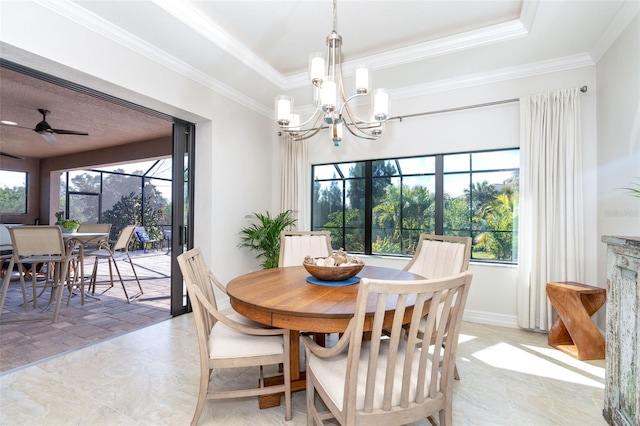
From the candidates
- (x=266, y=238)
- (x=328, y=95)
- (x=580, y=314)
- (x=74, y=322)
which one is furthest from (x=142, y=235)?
(x=580, y=314)

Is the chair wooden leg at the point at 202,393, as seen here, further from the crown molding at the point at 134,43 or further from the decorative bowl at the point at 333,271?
the crown molding at the point at 134,43

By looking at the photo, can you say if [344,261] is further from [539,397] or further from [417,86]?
[417,86]

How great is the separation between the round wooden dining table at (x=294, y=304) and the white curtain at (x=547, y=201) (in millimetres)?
1732

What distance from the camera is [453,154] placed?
3629 millimetres

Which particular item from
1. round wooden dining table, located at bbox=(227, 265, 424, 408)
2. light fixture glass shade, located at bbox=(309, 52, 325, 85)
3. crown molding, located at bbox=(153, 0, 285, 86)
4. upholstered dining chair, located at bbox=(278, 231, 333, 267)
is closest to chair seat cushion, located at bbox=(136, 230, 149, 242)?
crown molding, located at bbox=(153, 0, 285, 86)

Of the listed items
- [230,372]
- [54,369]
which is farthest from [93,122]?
[230,372]

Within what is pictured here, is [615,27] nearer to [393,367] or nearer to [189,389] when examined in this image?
[393,367]

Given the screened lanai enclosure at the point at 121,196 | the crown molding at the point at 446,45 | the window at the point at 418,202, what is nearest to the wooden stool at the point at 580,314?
the window at the point at 418,202

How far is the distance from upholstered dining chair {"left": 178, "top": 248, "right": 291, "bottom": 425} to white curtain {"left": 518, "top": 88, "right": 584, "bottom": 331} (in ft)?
8.93

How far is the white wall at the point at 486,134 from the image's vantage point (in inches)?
117

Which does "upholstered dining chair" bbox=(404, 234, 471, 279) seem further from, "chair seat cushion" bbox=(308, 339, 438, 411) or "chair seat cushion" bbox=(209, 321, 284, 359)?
"chair seat cushion" bbox=(209, 321, 284, 359)

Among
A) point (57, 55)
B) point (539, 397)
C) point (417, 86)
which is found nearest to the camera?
point (539, 397)

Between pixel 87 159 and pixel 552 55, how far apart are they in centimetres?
874

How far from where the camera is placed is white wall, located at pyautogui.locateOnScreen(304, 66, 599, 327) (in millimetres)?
2967
